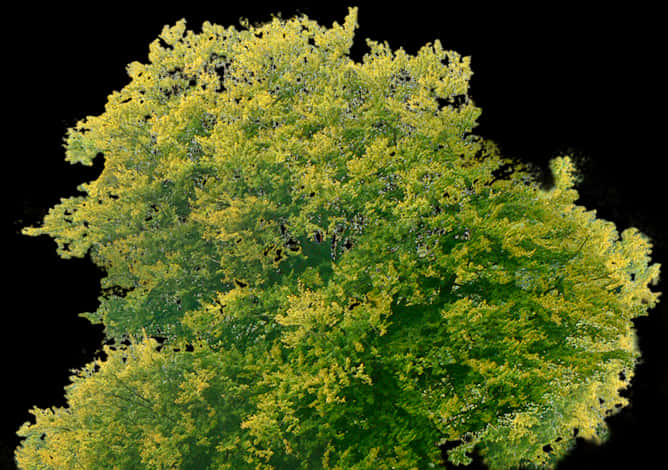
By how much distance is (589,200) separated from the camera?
116ft

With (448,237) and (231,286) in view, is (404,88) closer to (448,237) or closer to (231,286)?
(448,237)

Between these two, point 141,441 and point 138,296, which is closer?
point 141,441

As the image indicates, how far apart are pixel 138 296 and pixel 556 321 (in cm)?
Answer: 1452

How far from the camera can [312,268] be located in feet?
74.1

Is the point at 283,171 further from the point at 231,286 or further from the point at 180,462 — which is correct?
the point at 180,462

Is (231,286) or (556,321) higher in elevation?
(231,286)

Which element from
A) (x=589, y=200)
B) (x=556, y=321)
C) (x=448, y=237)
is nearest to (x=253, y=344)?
(x=448, y=237)

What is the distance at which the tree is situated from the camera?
65.6ft

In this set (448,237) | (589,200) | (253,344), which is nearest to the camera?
(448,237)

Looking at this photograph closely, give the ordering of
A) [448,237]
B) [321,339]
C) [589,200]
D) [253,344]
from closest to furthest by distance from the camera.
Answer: [321,339] → [448,237] → [253,344] → [589,200]

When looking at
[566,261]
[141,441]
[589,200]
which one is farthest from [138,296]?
[589,200]

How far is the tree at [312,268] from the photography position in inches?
787

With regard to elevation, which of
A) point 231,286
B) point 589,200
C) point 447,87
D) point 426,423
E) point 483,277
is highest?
point 589,200

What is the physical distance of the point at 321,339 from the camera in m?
19.8
